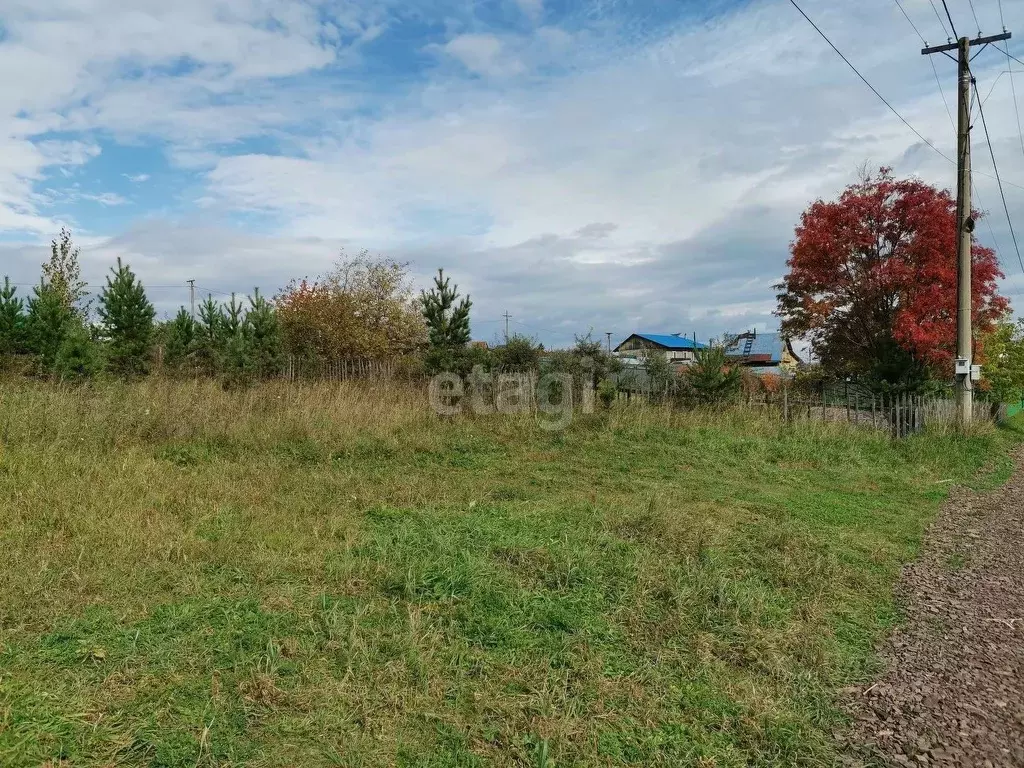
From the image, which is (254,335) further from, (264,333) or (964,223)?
(964,223)

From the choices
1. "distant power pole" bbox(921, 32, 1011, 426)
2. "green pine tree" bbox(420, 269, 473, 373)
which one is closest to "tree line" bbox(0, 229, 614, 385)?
"green pine tree" bbox(420, 269, 473, 373)

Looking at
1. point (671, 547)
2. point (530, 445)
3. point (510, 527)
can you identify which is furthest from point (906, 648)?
point (530, 445)

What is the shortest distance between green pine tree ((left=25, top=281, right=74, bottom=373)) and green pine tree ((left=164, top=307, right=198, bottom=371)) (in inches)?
109

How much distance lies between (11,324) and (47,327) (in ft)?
4.24

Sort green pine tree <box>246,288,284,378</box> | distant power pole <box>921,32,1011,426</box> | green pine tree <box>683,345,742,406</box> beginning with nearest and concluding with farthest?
distant power pole <box>921,32,1011,426</box> < green pine tree <box>683,345,742,406</box> < green pine tree <box>246,288,284,378</box>

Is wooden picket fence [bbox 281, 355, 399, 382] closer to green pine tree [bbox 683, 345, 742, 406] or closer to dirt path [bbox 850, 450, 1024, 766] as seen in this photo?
green pine tree [bbox 683, 345, 742, 406]

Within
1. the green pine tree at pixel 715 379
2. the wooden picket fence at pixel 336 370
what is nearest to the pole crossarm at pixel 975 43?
the green pine tree at pixel 715 379

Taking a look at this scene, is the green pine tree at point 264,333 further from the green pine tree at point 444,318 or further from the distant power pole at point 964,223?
the distant power pole at point 964,223

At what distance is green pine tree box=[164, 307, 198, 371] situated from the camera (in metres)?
18.7

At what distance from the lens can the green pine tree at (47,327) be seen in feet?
52.8

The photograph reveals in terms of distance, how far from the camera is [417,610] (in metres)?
3.28

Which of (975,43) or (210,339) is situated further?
(210,339)

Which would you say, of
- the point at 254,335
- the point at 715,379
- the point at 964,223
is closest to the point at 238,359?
the point at 254,335

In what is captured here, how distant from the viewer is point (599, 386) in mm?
13891
